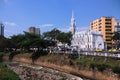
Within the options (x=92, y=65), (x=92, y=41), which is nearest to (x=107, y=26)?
(x=92, y=41)

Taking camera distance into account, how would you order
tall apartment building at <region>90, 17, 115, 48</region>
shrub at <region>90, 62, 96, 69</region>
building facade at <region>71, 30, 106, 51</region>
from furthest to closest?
tall apartment building at <region>90, 17, 115, 48</region> → building facade at <region>71, 30, 106, 51</region> → shrub at <region>90, 62, 96, 69</region>

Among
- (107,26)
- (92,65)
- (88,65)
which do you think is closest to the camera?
(92,65)

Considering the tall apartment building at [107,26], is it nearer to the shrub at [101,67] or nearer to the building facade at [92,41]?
the building facade at [92,41]

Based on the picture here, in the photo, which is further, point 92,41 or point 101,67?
point 92,41

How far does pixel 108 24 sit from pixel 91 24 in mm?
25017

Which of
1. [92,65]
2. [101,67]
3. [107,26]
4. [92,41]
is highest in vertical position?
[107,26]

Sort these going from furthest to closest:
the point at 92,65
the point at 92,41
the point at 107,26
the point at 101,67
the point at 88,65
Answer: the point at 107,26 < the point at 92,41 < the point at 88,65 < the point at 92,65 < the point at 101,67

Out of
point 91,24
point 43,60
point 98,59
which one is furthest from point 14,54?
point 91,24

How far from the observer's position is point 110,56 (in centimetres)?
4997

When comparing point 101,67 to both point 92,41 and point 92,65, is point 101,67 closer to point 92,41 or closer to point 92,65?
point 92,65

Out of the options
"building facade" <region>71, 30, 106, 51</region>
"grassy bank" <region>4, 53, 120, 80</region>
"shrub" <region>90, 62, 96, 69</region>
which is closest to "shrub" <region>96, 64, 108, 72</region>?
"grassy bank" <region>4, 53, 120, 80</region>

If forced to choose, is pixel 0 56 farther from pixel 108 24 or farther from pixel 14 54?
pixel 108 24

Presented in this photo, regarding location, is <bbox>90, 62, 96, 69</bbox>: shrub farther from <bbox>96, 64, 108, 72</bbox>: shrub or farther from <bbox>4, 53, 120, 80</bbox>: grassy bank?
<bbox>96, 64, 108, 72</bbox>: shrub

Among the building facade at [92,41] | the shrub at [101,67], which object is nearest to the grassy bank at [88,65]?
the shrub at [101,67]
